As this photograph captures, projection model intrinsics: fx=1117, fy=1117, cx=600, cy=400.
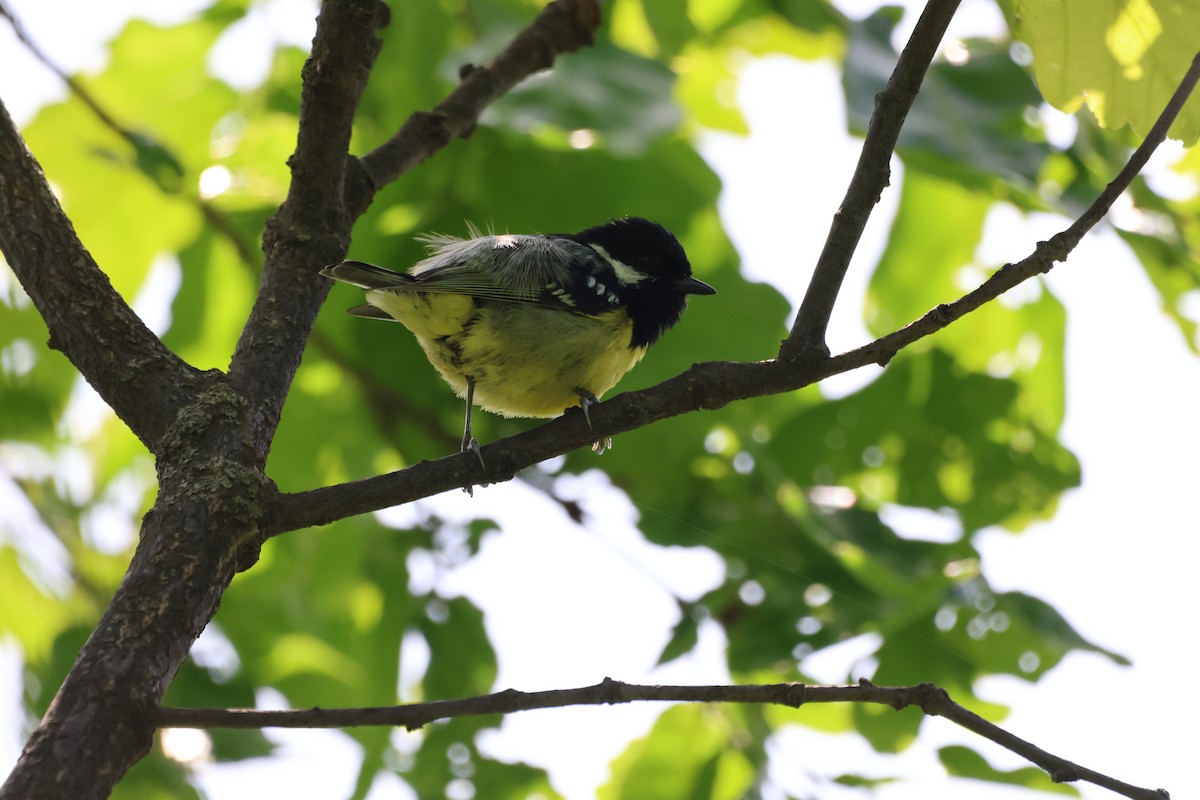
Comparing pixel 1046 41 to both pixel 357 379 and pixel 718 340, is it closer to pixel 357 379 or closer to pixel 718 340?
pixel 718 340

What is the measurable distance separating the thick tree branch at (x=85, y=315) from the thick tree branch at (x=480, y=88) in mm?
773

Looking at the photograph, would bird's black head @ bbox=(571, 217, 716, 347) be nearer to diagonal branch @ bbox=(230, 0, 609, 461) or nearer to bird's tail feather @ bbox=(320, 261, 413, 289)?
bird's tail feather @ bbox=(320, 261, 413, 289)

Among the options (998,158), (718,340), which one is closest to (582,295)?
(718,340)

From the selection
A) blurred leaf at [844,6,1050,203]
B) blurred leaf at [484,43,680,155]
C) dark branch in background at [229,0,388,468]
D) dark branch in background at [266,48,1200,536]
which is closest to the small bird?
blurred leaf at [484,43,680,155]

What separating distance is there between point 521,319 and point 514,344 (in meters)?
0.09

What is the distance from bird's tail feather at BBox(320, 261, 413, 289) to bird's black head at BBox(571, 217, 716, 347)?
763 mm

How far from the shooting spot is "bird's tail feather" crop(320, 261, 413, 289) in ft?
10.1

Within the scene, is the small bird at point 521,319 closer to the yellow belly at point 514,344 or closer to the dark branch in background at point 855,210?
the yellow belly at point 514,344

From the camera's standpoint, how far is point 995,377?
4.00m

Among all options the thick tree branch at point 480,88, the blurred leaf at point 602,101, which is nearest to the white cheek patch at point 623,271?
the blurred leaf at point 602,101

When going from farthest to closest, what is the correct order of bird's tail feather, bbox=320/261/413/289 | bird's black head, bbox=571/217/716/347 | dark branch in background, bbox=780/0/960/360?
bird's black head, bbox=571/217/716/347 < bird's tail feather, bbox=320/261/413/289 < dark branch in background, bbox=780/0/960/360

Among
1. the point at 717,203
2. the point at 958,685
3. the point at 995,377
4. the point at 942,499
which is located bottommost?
the point at 958,685

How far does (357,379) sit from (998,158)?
2.37m

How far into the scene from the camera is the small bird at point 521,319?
351 cm
